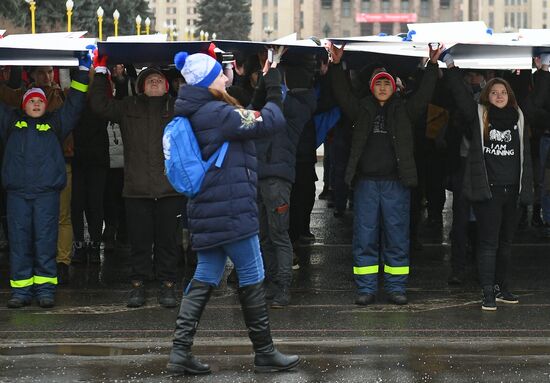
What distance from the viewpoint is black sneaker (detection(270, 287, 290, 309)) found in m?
9.80

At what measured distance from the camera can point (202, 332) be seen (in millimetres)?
8844

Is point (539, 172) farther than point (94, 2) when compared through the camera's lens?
No

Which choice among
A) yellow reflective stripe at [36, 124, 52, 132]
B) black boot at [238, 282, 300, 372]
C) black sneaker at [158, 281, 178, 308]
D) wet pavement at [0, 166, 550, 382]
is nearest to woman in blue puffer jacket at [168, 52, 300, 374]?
black boot at [238, 282, 300, 372]

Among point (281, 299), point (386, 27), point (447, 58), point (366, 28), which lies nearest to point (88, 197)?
point (281, 299)

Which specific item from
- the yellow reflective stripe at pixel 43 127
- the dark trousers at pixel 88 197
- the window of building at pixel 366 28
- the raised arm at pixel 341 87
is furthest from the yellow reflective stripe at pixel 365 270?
the window of building at pixel 366 28

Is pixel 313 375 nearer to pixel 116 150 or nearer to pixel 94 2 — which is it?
pixel 116 150

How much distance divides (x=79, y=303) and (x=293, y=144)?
84.1 inches

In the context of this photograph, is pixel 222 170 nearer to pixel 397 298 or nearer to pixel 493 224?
pixel 397 298

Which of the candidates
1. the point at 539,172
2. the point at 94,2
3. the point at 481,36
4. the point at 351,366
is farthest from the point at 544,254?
the point at 94,2

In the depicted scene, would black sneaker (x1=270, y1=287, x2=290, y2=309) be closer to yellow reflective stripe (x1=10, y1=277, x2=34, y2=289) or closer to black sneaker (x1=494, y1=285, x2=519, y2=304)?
black sneaker (x1=494, y1=285, x2=519, y2=304)

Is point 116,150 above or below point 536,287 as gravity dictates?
above

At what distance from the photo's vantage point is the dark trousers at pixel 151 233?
9.89 m

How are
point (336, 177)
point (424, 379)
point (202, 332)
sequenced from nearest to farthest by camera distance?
point (424, 379) → point (202, 332) → point (336, 177)

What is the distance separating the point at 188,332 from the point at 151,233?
2462 mm
